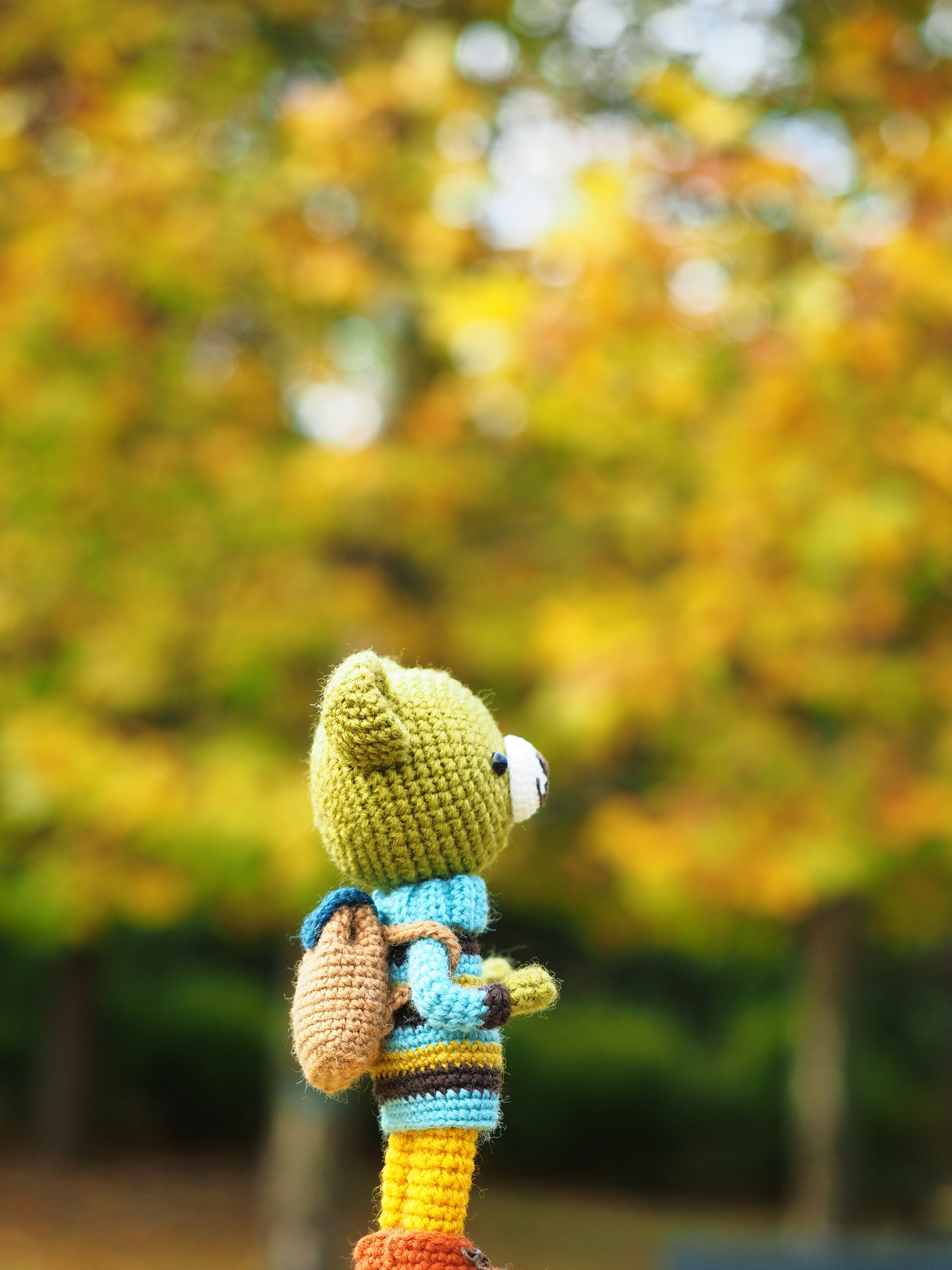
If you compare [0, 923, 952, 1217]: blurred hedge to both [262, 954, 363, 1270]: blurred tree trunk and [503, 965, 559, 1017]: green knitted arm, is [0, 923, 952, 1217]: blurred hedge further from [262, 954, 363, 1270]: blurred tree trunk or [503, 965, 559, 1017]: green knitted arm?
[503, 965, 559, 1017]: green knitted arm

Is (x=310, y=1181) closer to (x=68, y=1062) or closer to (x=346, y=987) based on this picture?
(x=346, y=987)

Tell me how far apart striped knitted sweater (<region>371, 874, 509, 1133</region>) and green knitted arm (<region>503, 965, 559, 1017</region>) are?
4 cm

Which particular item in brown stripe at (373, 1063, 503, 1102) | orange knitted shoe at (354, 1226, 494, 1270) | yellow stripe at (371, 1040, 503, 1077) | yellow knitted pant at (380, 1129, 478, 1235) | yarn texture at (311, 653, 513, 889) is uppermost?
yarn texture at (311, 653, 513, 889)

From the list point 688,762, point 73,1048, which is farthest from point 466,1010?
point 73,1048

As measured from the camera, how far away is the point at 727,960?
36.3 ft

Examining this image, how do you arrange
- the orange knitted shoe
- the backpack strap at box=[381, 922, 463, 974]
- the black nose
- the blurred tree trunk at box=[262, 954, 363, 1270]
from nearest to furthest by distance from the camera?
1. the orange knitted shoe
2. the backpack strap at box=[381, 922, 463, 974]
3. the black nose
4. the blurred tree trunk at box=[262, 954, 363, 1270]

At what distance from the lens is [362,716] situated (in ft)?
4.75

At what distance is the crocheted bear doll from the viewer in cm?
142

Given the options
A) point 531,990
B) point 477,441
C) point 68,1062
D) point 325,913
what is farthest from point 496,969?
point 68,1062

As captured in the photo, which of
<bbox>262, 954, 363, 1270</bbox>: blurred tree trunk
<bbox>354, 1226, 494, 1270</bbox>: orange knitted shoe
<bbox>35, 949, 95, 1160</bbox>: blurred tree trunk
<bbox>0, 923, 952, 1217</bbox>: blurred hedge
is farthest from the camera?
<bbox>0, 923, 952, 1217</bbox>: blurred hedge

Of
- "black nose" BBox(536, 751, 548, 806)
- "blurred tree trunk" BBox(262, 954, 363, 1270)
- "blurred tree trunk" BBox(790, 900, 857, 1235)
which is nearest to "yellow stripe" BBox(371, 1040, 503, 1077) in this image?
"black nose" BBox(536, 751, 548, 806)

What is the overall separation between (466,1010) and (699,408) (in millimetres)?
3598

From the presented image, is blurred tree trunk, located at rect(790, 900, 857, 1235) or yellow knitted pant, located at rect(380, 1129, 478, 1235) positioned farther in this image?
blurred tree trunk, located at rect(790, 900, 857, 1235)

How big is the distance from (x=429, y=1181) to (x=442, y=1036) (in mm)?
154
